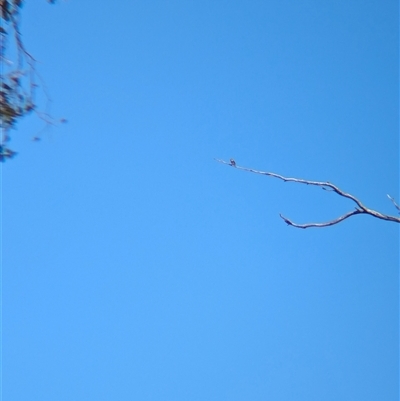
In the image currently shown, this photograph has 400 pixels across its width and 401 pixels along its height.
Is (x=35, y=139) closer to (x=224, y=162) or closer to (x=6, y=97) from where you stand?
(x=6, y=97)

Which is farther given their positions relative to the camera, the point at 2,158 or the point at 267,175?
the point at 2,158

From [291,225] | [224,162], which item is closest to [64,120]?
[224,162]

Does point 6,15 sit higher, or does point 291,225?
point 6,15

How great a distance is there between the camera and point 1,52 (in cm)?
525

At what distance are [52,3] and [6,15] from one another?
1.69 feet

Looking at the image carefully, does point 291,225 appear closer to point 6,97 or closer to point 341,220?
point 341,220

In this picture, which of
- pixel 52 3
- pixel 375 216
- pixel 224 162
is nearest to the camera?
pixel 375 216

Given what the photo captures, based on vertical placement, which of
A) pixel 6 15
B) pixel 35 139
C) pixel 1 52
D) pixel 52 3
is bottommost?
pixel 35 139

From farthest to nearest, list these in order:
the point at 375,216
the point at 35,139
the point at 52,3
Answer: the point at 52,3 → the point at 35,139 → the point at 375,216

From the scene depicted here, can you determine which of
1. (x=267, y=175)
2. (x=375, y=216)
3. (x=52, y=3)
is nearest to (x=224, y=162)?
(x=267, y=175)

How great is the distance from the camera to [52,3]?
566 centimetres

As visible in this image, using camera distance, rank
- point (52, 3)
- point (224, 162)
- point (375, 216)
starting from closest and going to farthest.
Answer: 1. point (375, 216)
2. point (224, 162)
3. point (52, 3)

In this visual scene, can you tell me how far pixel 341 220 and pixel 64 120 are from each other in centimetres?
350

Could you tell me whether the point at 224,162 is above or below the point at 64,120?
below
